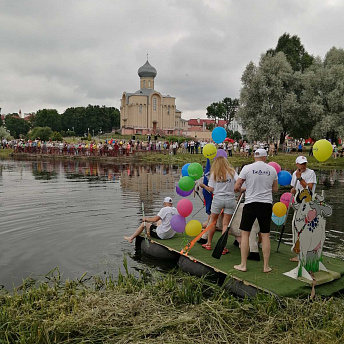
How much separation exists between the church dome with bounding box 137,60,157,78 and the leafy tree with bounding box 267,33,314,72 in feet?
159

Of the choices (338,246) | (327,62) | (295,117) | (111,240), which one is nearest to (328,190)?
(338,246)

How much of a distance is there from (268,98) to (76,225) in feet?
106

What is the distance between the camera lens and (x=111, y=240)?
929cm

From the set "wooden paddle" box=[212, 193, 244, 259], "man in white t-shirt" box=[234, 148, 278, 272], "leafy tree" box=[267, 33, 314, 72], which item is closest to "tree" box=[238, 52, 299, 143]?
"leafy tree" box=[267, 33, 314, 72]

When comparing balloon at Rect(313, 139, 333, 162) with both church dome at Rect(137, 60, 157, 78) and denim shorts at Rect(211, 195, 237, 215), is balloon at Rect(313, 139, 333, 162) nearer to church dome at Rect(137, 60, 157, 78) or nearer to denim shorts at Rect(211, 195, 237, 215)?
denim shorts at Rect(211, 195, 237, 215)

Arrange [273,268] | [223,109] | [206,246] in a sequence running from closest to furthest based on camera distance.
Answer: [273,268], [206,246], [223,109]

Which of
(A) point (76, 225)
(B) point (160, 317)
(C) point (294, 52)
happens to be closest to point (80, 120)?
(C) point (294, 52)

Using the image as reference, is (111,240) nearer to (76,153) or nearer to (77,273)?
(77,273)

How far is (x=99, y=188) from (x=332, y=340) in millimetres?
15154

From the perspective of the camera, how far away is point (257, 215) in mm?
5926

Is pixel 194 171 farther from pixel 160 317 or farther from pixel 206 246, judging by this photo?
pixel 160 317

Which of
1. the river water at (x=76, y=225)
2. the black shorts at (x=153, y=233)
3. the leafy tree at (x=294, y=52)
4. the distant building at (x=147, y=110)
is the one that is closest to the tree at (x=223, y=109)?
the distant building at (x=147, y=110)

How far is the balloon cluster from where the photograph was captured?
7.28 m

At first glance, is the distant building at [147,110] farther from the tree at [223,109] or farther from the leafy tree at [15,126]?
the leafy tree at [15,126]
